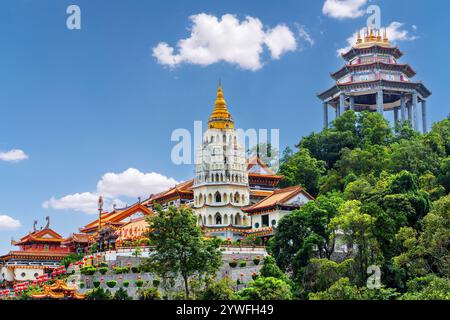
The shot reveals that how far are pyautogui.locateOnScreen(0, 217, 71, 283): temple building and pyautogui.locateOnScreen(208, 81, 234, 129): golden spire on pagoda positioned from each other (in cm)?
1811

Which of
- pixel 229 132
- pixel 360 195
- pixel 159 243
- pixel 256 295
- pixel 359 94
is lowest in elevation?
pixel 256 295

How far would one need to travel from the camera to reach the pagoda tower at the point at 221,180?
178 feet

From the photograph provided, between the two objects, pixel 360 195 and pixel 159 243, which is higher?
pixel 360 195

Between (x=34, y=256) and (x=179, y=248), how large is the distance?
1319 inches

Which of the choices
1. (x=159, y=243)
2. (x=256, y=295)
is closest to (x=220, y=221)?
(x=159, y=243)

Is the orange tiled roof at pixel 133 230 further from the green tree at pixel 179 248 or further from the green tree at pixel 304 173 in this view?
the green tree at pixel 179 248

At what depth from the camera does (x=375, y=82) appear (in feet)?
219

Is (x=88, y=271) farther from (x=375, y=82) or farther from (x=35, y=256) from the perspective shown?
(x=375, y=82)

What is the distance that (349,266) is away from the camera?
37594 mm

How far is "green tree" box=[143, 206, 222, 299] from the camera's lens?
36.2 metres

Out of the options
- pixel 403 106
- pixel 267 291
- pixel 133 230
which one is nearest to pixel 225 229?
pixel 133 230

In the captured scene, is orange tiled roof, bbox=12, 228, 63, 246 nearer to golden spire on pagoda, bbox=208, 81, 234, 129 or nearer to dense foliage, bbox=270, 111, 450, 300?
golden spire on pagoda, bbox=208, 81, 234, 129
